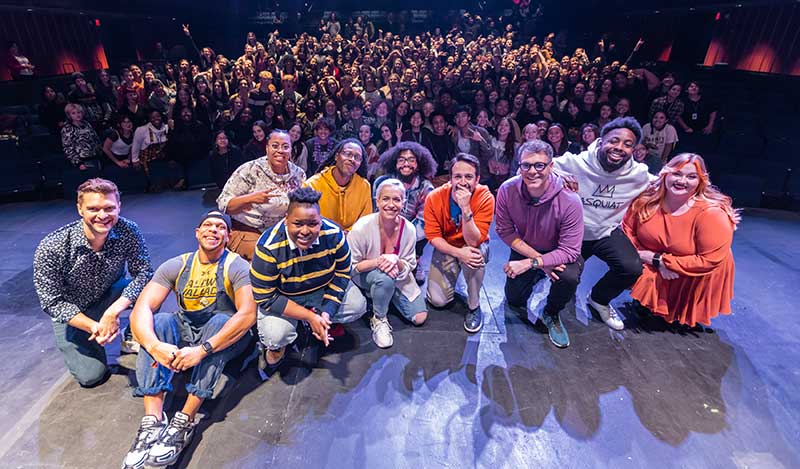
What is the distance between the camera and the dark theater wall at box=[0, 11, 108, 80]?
30.6 ft

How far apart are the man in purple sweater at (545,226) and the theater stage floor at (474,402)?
382 mm

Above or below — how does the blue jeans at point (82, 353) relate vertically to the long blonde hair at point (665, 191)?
below

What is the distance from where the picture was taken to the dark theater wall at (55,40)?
9.34 meters

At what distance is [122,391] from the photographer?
221 centimetres

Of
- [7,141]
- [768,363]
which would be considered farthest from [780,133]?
[7,141]

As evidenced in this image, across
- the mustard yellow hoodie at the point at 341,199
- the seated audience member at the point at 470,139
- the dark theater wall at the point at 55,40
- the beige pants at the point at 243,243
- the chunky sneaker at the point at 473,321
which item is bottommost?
the chunky sneaker at the point at 473,321

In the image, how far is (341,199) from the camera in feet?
9.99

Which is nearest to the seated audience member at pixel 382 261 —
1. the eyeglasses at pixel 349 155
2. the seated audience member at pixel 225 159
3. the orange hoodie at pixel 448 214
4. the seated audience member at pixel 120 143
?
the orange hoodie at pixel 448 214

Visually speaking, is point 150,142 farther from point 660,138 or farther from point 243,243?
point 660,138

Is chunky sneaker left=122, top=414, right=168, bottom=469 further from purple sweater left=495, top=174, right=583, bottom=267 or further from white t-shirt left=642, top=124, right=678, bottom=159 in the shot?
white t-shirt left=642, top=124, right=678, bottom=159

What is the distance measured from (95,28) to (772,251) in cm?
1606

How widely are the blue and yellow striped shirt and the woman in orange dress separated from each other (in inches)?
82.1

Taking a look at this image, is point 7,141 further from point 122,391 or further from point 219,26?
point 219,26

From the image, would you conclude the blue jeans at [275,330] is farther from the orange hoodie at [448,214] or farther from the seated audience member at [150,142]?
the seated audience member at [150,142]
